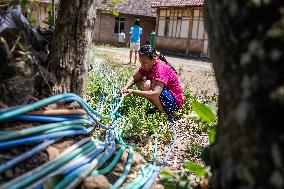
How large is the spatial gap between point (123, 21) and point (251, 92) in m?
32.2

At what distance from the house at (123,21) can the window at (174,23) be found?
12.2 ft

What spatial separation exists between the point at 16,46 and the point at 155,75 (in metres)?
3.20

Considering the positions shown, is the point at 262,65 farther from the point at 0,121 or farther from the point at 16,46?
the point at 16,46

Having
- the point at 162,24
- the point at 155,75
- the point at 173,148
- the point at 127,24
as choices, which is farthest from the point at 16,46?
the point at 127,24

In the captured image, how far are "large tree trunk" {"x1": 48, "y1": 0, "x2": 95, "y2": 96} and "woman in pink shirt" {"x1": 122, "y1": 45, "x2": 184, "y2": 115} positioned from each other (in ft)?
7.04

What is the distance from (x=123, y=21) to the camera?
33.1 m

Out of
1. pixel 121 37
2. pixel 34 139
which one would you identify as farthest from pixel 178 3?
pixel 34 139

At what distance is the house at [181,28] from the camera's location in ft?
82.8

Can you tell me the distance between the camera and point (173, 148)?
16.2 feet

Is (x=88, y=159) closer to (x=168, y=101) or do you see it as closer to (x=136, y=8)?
(x=168, y=101)

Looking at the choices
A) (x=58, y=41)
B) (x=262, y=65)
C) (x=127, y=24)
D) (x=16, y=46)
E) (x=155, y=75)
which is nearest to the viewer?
(x=262, y=65)

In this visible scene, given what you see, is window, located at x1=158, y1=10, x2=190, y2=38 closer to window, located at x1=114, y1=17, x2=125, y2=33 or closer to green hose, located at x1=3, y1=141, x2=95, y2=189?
window, located at x1=114, y1=17, x2=125, y2=33

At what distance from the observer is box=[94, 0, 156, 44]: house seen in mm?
31734

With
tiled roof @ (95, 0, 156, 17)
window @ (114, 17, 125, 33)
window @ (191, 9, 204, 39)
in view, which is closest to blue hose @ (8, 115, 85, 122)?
window @ (191, 9, 204, 39)
